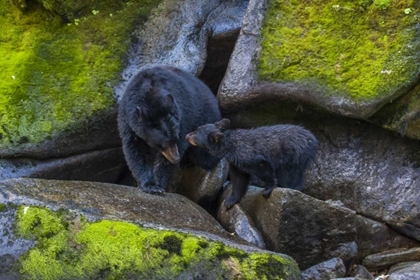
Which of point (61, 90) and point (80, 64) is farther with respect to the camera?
point (80, 64)

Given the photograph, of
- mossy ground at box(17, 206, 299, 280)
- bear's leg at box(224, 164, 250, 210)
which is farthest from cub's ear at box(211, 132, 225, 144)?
mossy ground at box(17, 206, 299, 280)

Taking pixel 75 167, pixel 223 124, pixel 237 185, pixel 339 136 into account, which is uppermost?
pixel 339 136

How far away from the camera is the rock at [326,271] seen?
7305 millimetres

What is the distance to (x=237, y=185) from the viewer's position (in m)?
8.38

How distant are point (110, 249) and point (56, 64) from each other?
4.16 meters

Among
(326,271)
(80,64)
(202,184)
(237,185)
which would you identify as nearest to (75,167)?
(80,64)

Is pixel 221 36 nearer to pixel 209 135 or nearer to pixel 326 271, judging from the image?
pixel 209 135

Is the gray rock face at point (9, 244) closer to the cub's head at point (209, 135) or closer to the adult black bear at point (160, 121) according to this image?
the adult black bear at point (160, 121)

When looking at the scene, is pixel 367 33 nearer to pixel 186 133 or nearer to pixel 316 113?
pixel 316 113

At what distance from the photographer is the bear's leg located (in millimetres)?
8326

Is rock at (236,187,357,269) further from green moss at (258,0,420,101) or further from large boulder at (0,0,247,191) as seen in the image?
large boulder at (0,0,247,191)

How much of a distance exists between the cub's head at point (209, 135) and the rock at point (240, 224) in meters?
0.79

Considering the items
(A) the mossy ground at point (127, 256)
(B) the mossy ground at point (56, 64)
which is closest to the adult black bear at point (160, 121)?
(B) the mossy ground at point (56, 64)

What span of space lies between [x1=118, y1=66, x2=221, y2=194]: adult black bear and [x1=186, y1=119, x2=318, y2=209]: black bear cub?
44 cm
